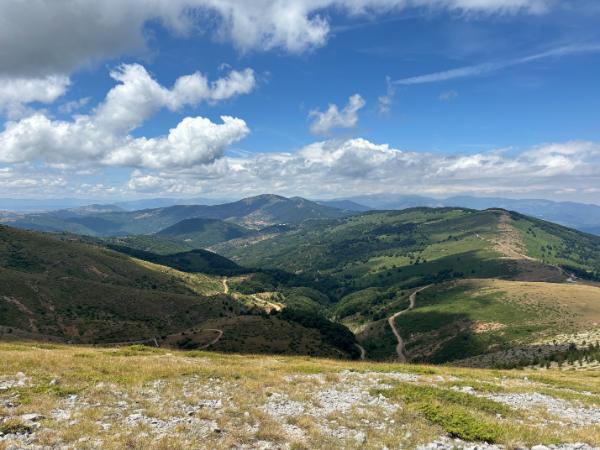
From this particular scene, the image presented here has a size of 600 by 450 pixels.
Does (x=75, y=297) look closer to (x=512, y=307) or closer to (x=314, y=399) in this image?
(x=314, y=399)

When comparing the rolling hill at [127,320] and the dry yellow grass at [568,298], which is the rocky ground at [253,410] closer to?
the rolling hill at [127,320]

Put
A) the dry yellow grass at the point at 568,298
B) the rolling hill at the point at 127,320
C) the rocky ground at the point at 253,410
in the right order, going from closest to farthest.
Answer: the rocky ground at the point at 253,410
the rolling hill at the point at 127,320
the dry yellow grass at the point at 568,298

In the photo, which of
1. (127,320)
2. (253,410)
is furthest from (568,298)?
(127,320)

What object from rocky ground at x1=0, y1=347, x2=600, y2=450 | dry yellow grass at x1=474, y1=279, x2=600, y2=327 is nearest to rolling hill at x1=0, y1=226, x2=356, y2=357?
rocky ground at x1=0, y1=347, x2=600, y2=450

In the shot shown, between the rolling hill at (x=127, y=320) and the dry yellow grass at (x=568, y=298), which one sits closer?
the rolling hill at (x=127, y=320)

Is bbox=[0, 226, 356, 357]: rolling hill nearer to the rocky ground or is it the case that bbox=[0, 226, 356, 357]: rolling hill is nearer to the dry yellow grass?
the rocky ground

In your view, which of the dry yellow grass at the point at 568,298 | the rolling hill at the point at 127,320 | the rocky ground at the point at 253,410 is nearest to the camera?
the rocky ground at the point at 253,410

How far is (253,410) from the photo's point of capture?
19797 millimetres

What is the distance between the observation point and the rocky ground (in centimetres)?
1577

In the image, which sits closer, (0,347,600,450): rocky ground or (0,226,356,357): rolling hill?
(0,347,600,450): rocky ground

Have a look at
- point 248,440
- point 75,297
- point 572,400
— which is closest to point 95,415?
point 248,440

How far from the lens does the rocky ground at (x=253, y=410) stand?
1577 centimetres

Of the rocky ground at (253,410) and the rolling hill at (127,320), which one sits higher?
the rocky ground at (253,410)

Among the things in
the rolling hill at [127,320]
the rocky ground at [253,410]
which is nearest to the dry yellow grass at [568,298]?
the rolling hill at [127,320]
